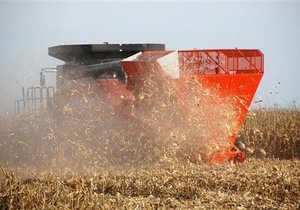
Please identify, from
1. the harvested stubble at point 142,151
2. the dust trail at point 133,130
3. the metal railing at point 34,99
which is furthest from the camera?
the metal railing at point 34,99

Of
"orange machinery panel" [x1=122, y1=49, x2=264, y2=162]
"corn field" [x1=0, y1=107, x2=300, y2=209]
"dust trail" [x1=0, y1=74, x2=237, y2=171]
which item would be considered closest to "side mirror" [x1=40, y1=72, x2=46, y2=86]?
"dust trail" [x1=0, y1=74, x2=237, y2=171]

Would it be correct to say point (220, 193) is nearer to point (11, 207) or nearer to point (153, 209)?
point (153, 209)

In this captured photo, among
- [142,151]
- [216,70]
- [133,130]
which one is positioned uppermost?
[216,70]

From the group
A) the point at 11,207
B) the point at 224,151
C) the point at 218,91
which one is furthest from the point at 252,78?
the point at 11,207

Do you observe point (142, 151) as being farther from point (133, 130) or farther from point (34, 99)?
point (34, 99)

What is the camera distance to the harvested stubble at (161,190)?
3.71 metres

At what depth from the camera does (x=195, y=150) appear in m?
6.49

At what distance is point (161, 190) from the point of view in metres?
4.74

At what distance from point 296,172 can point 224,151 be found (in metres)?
1.31

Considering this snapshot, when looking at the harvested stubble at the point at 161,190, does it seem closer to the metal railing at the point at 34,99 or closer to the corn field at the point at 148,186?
the corn field at the point at 148,186

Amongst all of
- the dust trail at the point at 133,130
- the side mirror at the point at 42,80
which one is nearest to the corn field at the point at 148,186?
the dust trail at the point at 133,130

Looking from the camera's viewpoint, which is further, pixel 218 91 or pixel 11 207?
pixel 218 91

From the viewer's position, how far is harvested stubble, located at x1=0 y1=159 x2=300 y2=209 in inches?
146

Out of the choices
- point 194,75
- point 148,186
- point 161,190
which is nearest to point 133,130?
point 194,75
